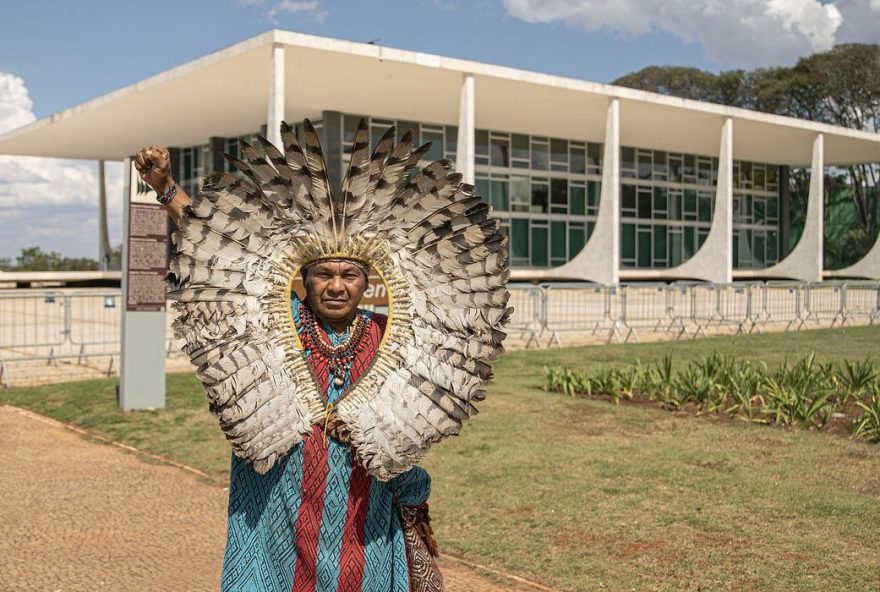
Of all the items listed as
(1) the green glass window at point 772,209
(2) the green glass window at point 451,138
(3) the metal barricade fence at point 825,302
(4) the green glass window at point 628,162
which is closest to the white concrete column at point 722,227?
(4) the green glass window at point 628,162

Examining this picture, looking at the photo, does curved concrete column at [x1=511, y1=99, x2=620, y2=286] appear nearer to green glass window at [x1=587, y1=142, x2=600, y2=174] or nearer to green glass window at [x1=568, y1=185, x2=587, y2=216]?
green glass window at [x1=568, y1=185, x2=587, y2=216]

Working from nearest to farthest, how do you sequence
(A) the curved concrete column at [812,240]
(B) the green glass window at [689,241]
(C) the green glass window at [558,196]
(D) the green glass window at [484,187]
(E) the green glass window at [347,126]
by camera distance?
(E) the green glass window at [347,126]
(D) the green glass window at [484,187]
(C) the green glass window at [558,196]
(A) the curved concrete column at [812,240]
(B) the green glass window at [689,241]

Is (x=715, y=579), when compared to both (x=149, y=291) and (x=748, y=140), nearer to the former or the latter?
(x=149, y=291)

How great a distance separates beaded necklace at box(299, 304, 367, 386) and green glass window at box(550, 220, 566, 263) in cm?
3526

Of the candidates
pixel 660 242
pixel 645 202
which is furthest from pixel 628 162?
pixel 660 242

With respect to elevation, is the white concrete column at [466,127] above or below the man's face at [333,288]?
above

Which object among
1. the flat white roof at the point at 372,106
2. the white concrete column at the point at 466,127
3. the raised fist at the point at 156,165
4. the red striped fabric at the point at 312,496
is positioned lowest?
the red striped fabric at the point at 312,496

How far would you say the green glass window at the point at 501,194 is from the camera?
3572cm

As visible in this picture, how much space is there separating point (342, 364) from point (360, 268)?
0.31m

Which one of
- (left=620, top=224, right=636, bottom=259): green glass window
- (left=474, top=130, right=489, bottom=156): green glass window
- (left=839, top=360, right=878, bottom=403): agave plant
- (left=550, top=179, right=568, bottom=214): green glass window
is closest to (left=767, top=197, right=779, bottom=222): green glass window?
(left=620, top=224, right=636, bottom=259): green glass window

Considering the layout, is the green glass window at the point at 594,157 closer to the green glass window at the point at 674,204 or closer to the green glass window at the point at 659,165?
the green glass window at the point at 659,165

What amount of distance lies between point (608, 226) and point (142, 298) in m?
23.2

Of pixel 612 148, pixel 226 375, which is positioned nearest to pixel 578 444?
pixel 226 375

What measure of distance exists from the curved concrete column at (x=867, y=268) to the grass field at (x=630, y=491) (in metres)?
38.2
